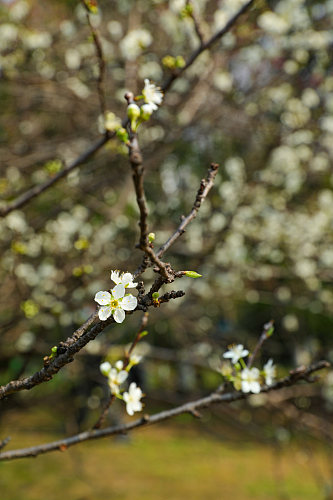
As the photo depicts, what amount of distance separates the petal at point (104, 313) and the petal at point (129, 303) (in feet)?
0.11

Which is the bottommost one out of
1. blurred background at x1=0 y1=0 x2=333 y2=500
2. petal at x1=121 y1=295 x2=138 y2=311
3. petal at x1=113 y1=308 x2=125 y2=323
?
blurred background at x1=0 y1=0 x2=333 y2=500

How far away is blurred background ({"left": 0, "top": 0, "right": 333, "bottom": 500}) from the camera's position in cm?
438

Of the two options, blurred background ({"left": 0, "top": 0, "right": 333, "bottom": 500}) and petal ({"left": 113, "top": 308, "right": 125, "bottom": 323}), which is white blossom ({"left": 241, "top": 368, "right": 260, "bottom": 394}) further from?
blurred background ({"left": 0, "top": 0, "right": 333, "bottom": 500})

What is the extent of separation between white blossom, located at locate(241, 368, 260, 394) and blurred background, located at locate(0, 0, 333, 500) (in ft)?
5.64

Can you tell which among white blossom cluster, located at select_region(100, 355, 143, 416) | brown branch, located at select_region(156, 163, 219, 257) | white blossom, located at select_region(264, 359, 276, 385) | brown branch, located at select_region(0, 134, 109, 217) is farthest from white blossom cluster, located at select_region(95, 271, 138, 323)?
brown branch, located at select_region(0, 134, 109, 217)

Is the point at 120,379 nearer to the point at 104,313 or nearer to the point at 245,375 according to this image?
the point at 245,375

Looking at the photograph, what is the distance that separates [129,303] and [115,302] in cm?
4

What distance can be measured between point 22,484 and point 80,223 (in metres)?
3.46

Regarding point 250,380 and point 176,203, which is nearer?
point 250,380

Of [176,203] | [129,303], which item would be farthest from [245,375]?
Answer: [176,203]

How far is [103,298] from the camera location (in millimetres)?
1127

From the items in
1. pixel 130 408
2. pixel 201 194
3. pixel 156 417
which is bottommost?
pixel 156 417

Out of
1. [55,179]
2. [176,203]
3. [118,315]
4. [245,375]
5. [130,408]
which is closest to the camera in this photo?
[118,315]

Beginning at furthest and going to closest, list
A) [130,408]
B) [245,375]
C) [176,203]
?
[176,203] → [245,375] → [130,408]
